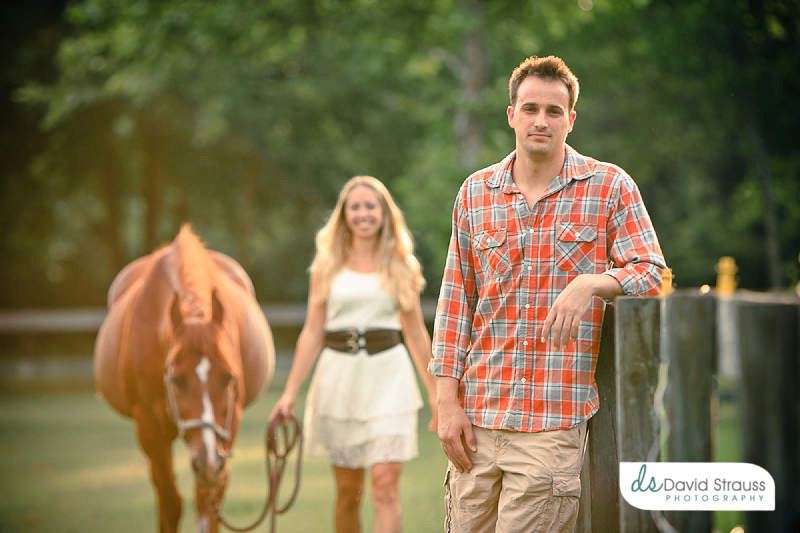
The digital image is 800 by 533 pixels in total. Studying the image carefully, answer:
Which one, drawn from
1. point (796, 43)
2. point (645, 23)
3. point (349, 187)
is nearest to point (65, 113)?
point (645, 23)

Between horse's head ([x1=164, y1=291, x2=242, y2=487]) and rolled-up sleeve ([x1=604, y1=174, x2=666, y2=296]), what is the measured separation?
9.31 ft

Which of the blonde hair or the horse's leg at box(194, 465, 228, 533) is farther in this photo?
the blonde hair

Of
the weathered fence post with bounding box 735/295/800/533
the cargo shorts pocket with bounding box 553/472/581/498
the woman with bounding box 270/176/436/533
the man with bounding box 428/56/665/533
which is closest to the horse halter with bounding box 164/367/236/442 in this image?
the woman with bounding box 270/176/436/533

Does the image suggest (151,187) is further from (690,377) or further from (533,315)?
(690,377)

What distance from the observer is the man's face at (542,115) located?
10.6 feet

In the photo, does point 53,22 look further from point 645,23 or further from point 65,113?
point 645,23

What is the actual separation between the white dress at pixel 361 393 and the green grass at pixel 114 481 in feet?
5.56

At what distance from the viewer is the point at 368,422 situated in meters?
5.58

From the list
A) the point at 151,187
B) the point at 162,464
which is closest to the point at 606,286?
the point at 162,464

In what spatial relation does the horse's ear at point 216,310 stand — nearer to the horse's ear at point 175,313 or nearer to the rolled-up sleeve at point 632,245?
the horse's ear at point 175,313

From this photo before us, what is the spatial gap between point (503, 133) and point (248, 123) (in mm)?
5678

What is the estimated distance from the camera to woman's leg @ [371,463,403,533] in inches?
211

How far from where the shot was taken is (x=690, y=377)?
→ 2.67 m

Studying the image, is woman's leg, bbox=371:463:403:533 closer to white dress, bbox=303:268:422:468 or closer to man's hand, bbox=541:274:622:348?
white dress, bbox=303:268:422:468
